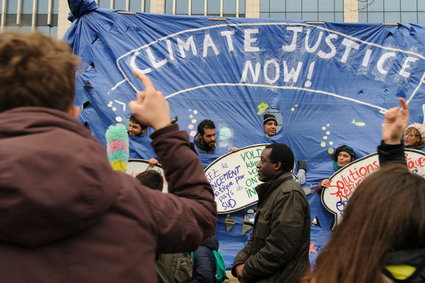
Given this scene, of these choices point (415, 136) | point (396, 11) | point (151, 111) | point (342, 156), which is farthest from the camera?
point (396, 11)

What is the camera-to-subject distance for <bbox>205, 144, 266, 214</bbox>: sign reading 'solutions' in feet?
18.3

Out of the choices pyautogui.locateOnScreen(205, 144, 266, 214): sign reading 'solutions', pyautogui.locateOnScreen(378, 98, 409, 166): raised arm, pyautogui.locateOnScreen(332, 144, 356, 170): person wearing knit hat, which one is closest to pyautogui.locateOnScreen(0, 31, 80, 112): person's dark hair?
pyautogui.locateOnScreen(378, 98, 409, 166): raised arm

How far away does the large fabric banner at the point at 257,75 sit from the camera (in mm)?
5848

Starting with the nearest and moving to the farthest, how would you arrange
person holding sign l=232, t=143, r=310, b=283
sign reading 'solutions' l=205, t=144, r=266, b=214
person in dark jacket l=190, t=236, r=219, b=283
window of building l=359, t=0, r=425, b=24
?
person holding sign l=232, t=143, r=310, b=283, person in dark jacket l=190, t=236, r=219, b=283, sign reading 'solutions' l=205, t=144, r=266, b=214, window of building l=359, t=0, r=425, b=24

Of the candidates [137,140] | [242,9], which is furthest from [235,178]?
[242,9]

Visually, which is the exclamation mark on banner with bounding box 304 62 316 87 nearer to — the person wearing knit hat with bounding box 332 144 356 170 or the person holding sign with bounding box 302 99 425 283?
the person wearing knit hat with bounding box 332 144 356 170

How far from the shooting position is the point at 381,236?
121 cm

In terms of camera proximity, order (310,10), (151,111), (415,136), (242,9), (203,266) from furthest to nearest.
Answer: (242,9) < (310,10) < (415,136) < (203,266) < (151,111)

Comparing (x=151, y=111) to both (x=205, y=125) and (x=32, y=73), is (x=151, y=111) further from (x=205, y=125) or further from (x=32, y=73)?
(x=205, y=125)

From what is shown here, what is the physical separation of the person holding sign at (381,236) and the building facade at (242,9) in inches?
999

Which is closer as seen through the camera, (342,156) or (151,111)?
(151,111)

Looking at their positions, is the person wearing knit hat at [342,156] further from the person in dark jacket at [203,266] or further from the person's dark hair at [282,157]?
the person in dark jacket at [203,266]

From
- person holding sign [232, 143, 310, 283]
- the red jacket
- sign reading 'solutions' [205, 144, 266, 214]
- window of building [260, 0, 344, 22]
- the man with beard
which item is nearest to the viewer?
the red jacket

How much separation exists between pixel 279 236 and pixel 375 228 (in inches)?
91.2
